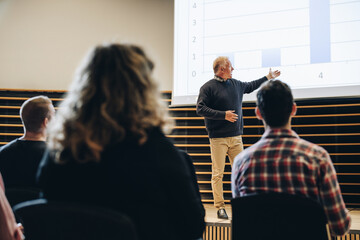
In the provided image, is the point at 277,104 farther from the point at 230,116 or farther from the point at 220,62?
the point at 220,62

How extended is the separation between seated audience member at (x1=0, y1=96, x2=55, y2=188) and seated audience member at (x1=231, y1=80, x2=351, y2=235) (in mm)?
1069

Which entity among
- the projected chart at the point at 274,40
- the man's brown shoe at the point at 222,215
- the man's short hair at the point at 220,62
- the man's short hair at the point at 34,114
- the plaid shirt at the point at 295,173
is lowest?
the man's brown shoe at the point at 222,215

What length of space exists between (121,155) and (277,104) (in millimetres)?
743

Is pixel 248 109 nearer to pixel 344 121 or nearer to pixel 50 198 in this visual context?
pixel 344 121

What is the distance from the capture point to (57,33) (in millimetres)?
5406

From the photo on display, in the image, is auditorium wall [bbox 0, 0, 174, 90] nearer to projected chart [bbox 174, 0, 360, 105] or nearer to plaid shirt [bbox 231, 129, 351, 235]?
projected chart [bbox 174, 0, 360, 105]

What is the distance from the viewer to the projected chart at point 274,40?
337cm

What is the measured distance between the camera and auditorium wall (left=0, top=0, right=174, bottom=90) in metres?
5.36

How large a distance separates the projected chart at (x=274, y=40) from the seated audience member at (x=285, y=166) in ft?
7.39

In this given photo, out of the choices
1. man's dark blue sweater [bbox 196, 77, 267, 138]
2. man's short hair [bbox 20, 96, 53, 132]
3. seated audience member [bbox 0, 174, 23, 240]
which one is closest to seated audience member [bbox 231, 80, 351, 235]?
seated audience member [bbox 0, 174, 23, 240]

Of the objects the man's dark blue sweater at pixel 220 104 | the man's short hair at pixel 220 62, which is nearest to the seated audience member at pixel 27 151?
the man's dark blue sweater at pixel 220 104

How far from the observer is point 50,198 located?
99 centimetres

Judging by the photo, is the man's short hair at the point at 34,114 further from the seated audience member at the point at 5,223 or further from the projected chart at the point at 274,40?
the projected chart at the point at 274,40

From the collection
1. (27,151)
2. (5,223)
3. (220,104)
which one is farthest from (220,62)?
(5,223)
